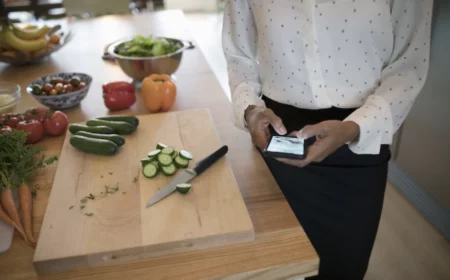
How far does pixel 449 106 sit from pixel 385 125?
38.3 inches

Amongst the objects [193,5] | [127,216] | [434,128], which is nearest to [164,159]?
[127,216]

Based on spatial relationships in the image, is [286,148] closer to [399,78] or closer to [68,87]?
[399,78]

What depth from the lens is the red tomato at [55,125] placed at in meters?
1.09

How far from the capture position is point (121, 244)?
691 millimetres

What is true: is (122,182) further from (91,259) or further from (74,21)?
(74,21)

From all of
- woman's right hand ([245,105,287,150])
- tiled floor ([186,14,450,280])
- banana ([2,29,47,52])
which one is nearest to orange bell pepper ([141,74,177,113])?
woman's right hand ([245,105,287,150])

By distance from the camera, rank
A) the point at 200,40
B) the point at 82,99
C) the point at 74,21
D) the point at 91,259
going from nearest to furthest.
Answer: the point at 91,259
the point at 82,99
the point at 74,21
the point at 200,40

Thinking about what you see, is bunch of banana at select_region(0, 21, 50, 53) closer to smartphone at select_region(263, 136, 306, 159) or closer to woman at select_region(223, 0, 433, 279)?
woman at select_region(223, 0, 433, 279)

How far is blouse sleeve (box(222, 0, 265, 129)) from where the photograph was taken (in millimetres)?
994

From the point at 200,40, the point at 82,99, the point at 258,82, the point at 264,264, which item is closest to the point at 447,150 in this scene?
the point at 258,82

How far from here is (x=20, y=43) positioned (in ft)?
5.34

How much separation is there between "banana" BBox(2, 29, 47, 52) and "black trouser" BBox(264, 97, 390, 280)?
1.11 meters

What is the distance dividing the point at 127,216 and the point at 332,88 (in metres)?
0.54

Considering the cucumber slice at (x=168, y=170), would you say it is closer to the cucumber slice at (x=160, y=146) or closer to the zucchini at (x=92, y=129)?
the cucumber slice at (x=160, y=146)
